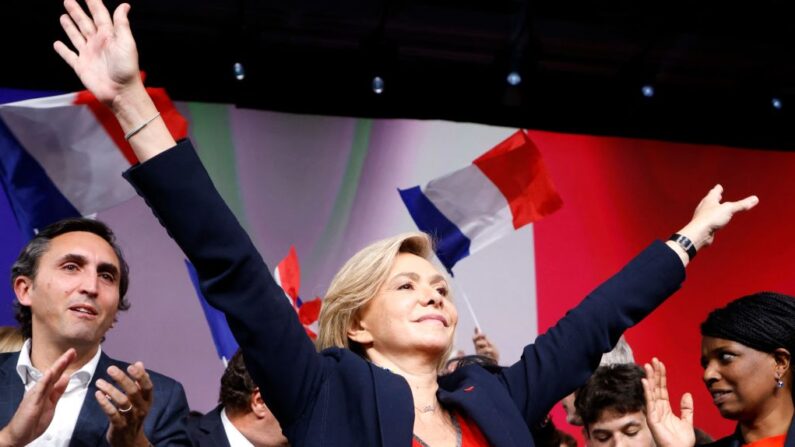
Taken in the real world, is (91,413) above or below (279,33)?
below

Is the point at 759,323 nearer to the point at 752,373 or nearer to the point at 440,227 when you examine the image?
the point at 752,373

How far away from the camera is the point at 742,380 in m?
2.75

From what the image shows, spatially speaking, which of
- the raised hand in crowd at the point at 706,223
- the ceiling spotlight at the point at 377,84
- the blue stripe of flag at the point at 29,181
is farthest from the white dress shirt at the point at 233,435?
the ceiling spotlight at the point at 377,84

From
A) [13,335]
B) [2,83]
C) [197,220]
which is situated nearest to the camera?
[197,220]

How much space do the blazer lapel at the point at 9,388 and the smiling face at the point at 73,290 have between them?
0.33ft

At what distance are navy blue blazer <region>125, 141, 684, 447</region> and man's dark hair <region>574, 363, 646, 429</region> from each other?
1.06 metres

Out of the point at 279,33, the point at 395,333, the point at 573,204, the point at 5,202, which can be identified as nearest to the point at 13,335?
the point at 395,333

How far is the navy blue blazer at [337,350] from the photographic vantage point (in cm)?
173

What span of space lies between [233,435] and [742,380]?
1567mm

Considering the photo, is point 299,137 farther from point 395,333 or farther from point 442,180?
point 395,333

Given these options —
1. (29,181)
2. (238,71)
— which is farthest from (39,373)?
(238,71)

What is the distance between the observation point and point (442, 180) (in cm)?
504

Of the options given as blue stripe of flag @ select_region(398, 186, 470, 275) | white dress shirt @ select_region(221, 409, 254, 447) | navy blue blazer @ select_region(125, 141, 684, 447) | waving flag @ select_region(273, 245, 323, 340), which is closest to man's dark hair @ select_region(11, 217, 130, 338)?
white dress shirt @ select_region(221, 409, 254, 447)

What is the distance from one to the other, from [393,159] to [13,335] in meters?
3.04
